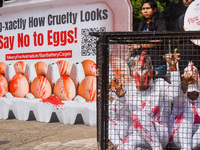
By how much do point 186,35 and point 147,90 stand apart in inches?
29.7

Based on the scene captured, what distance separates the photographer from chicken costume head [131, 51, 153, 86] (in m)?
3.52

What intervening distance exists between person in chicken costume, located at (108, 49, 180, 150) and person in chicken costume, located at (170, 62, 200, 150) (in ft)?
0.29

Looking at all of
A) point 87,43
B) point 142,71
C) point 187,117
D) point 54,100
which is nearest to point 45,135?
point 54,100

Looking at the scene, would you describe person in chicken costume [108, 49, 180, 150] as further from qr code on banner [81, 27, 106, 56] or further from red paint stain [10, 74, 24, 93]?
red paint stain [10, 74, 24, 93]

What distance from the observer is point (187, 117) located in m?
3.53

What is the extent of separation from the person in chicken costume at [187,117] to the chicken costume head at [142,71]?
0.35 meters

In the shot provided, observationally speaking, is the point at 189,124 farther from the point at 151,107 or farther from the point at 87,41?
the point at 87,41

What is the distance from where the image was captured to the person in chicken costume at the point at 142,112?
3473 millimetres

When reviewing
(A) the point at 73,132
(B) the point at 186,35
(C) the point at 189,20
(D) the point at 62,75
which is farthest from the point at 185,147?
(D) the point at 62,75

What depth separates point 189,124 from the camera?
351cm

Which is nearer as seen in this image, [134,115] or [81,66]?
[134,115]

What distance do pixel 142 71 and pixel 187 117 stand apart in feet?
2.14

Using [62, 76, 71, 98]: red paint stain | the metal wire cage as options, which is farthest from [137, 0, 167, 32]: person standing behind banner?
[62, 76, 71, 98]: red paint stain

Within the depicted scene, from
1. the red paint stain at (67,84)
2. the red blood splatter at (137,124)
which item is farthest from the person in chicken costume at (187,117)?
the red paint stain at (67,84)
